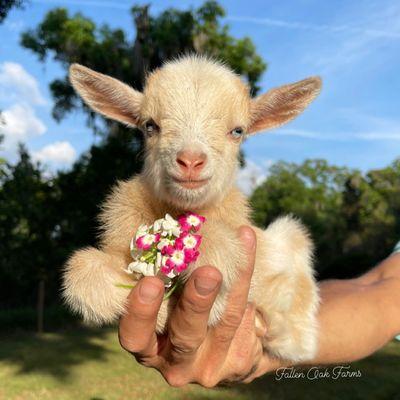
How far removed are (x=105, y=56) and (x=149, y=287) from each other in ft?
63.5

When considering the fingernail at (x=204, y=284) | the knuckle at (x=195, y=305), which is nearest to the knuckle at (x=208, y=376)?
the knuckle at (x=195, y=305)

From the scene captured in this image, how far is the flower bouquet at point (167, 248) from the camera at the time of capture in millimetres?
2439

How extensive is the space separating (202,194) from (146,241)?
0.46m

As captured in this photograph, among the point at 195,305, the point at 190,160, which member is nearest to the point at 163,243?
the point at 195,305

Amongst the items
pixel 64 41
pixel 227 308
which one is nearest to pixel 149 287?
pixel 227 308

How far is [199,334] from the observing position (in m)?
2.66

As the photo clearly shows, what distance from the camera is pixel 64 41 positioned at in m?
22.2

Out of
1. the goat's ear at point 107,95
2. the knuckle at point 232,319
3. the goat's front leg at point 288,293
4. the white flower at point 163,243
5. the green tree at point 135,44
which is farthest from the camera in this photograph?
the green tree at point 135,44

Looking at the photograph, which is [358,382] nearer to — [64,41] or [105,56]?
[105,56]

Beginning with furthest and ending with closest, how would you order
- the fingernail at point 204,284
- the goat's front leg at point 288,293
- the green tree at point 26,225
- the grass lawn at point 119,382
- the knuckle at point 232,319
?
1. the green tree at point 26,225
2. the grass lawn at point 119,382
3. the goat's front leg at point 288,293
4. the knuckle at point 232,319
5. the fingernail at point 204,284

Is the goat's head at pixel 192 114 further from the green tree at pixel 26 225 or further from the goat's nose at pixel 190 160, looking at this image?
the green tree at pixel 26 225

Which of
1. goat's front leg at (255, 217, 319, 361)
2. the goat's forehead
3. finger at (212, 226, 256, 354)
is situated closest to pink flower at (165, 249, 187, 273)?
finger at (212, 226, 256, 354)

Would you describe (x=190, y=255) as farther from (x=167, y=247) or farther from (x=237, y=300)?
(x=237, y=300)

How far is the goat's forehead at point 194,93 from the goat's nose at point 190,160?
37 centimetres
